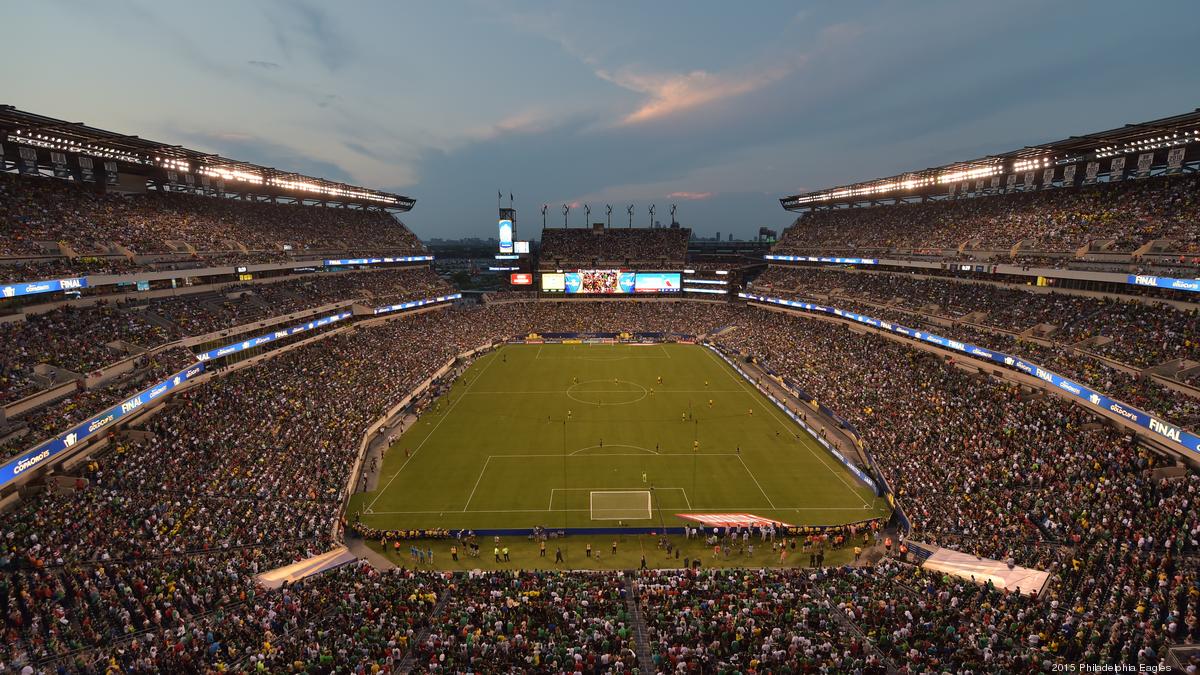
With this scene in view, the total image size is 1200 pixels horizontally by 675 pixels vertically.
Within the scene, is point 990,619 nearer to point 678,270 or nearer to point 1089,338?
point 1089,338

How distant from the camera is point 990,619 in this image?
15.3m

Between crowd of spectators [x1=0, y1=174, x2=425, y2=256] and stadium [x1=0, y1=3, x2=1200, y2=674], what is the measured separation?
288 mm

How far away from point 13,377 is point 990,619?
3877 centimetres

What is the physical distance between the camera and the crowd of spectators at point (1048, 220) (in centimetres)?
3331

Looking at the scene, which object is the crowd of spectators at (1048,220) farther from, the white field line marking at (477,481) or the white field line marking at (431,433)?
the white field line marking at (431,433)

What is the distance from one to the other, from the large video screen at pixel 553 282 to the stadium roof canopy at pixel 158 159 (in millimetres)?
29374

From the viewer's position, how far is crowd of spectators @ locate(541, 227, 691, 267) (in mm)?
88688

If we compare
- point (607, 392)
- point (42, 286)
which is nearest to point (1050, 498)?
point (607, 392)

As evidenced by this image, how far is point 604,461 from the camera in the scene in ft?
114

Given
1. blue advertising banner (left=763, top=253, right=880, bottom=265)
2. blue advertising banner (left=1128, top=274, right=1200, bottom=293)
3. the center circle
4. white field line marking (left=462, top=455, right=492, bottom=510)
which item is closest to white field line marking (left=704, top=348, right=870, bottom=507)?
the center circle

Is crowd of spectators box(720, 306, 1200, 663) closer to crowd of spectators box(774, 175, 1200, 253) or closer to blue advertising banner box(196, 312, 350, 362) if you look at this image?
crowd of spectators box(774, 175, 1200, 253)

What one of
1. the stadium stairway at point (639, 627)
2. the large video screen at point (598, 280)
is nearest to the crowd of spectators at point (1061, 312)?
the stadium stairway at point (639, 627)

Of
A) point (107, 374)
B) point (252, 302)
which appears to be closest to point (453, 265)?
point (252, 302)

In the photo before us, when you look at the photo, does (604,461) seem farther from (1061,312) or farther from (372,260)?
(372,260)
